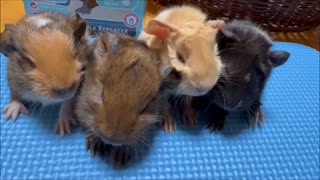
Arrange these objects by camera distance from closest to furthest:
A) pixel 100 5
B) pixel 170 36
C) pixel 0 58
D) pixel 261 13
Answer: pixel 170 36, pixel 0 58, pixel 100 5, pixel 261 13

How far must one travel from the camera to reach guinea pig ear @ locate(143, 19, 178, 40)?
93 centimetres

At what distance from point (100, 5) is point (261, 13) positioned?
737 millimetres

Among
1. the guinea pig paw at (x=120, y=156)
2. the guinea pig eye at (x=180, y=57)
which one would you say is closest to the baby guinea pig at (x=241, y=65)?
the guinea pig eye at (x=180, y=57)

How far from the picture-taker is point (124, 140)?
78cm

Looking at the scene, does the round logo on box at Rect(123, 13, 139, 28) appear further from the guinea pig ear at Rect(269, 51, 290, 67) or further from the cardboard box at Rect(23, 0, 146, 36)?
the guinea pig ear at Rect(269, 51, 290, 67)

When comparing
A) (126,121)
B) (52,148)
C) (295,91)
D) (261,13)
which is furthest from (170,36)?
(261,13)

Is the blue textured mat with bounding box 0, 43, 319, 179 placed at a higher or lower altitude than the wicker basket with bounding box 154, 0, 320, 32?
lower

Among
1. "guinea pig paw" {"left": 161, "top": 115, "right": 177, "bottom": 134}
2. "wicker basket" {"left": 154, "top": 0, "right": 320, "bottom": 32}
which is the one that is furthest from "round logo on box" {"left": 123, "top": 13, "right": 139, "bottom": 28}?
"guinea pig paw" {"left": 161, "top": 115, "right": 177, "bottom": 134}

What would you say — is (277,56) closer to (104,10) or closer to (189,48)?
(189,48)

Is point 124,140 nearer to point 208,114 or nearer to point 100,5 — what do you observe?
point 208,114

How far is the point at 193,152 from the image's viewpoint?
101 centimetres

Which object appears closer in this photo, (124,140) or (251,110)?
(124,140)

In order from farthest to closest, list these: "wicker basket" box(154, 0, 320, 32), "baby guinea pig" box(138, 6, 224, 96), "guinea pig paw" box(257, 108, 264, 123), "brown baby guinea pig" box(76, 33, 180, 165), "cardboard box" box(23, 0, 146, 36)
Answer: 1. "wicker basket" box(154, 0, 320, 32)
2. "cardboard box" box(23, 0, 146, 36)
3. "guinea pig paw" box(257, 108, 264, 123)
4. "baby guinea pig" box(138, 6, 224, 96)
5. "brown baby guinea pig" box(76, 33, 180, 165)

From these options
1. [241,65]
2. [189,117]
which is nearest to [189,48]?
[241,65]
